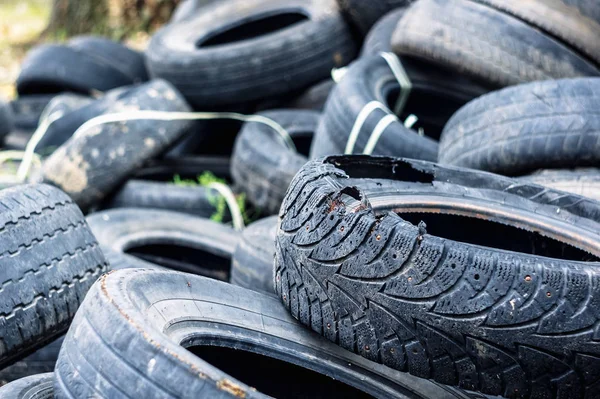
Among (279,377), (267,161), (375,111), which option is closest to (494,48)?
(375,111)

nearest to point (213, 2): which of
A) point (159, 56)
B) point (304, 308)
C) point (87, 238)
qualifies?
point (159, 56)

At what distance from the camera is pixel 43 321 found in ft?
6.89

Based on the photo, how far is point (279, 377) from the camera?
1978 millimetres

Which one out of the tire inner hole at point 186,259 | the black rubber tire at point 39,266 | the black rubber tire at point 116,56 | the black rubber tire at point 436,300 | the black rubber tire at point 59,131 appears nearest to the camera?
the black rubber tire at point 436,300

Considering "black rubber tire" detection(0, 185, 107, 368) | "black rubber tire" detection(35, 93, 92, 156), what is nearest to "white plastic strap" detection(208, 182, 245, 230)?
"black rubber tire" detection(35, 93, 92, 156)

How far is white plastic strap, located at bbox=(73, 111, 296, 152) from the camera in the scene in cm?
403

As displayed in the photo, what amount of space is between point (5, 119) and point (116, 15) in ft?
9.52

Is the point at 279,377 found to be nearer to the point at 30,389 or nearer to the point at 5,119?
the point at 30,389

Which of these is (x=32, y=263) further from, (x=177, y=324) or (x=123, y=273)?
(x=177, y=324)

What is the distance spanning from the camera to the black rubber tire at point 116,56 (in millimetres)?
5395

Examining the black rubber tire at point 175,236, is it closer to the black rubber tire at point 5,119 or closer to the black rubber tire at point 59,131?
the black rubber tire at point 59,131

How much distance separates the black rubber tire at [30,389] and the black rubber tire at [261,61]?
8.91 feet

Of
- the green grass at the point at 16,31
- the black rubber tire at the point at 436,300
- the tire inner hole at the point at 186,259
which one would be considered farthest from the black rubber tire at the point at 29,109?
the black rubber tire at the point at 436,300

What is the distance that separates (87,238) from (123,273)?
59cm
